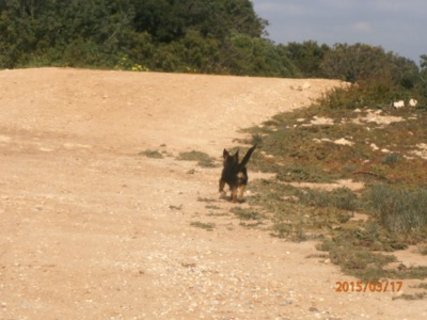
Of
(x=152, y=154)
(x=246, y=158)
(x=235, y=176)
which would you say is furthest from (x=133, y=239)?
(x=152, y=154)

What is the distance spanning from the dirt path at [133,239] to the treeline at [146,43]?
7.70 m

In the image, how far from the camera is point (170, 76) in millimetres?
20938

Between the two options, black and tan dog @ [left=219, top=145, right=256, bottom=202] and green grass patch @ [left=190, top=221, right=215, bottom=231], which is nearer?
green grass patch @ [left=190, top=221, right=215, bottom=231]

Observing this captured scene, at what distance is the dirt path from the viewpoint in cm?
598

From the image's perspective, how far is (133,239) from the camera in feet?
25.8

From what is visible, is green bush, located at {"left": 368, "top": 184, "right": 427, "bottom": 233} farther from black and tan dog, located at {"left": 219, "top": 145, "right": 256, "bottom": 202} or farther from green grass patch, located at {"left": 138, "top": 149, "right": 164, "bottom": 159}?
green grass patch, located at {"left": 138, "top": 149, "right": 164, "bottom": 159}

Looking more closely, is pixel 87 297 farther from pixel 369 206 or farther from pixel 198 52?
pixel 198 52

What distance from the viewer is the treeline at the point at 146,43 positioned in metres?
24.8
